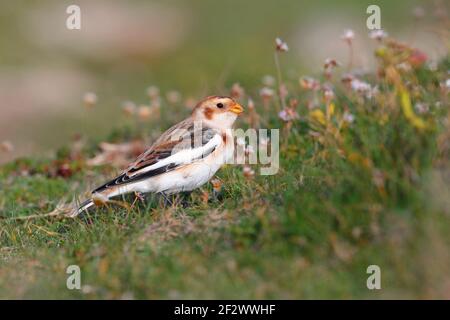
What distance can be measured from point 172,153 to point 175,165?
0.40 feet

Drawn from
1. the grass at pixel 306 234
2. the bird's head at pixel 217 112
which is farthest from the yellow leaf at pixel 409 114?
the bird's head at pixel 217 112

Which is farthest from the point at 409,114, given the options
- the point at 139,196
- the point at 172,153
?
the point at 139,196

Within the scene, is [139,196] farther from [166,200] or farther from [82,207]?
[82,207]

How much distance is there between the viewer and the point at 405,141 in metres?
5.53

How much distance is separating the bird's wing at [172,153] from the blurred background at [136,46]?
23.4 feet

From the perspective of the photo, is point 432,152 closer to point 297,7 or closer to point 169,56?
point 169,56

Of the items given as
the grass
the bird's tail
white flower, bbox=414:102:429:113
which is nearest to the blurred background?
the bird's tail

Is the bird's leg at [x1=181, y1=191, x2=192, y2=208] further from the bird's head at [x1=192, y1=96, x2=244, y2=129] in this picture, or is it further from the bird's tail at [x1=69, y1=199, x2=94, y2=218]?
the bird's tail at [x1=69, y1=199, x2=94, y2=218]

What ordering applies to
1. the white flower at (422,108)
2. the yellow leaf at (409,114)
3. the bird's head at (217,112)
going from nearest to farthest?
the yellow leaf at (409,114), the white flower at (422,108), the bird's head at (217,112)

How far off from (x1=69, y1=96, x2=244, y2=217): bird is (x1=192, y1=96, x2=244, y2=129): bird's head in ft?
0.28

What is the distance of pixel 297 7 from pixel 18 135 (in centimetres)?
756

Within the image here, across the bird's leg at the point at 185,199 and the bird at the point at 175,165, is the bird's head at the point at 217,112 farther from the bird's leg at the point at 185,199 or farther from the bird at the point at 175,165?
the bird's leg at the point at 185,199

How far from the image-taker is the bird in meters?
6.89

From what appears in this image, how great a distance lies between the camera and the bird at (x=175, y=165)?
689 cm
